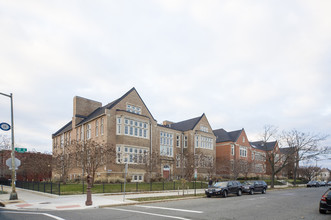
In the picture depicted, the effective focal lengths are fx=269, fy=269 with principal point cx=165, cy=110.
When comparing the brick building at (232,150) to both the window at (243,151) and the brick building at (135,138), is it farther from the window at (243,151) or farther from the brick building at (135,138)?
the brick building at (135,138)

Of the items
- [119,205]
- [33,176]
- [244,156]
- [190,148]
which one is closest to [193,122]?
[190,148]

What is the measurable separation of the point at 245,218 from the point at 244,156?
50.9 m

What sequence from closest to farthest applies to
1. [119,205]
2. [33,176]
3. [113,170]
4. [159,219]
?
[159,219], [119,205], [113,170], [33,176]

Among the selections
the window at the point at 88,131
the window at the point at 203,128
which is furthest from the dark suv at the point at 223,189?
the window at the point at 203,128

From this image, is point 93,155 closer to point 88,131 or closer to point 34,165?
point 88,131

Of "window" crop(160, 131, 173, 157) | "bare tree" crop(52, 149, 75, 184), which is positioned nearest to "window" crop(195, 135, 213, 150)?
"window" crop(160, 131, 173, 157)

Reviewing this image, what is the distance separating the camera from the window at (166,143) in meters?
43.7

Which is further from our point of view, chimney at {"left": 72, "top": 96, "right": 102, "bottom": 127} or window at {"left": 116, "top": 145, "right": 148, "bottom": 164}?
chimney at {"left": 72, "top": 96, "right": 102, "bottom": 127}

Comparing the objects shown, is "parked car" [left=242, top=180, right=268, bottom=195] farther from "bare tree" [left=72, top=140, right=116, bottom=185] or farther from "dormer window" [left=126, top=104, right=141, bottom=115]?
"dormer window" [left=126, top=104, right=141, bottom=115]

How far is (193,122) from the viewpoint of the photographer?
51.3m

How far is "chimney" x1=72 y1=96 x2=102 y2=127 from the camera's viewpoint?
145ft

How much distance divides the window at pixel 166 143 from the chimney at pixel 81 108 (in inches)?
502

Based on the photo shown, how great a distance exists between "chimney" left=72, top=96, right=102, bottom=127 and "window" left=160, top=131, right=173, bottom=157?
12.8m

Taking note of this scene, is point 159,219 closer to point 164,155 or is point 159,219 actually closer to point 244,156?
point 164,155
